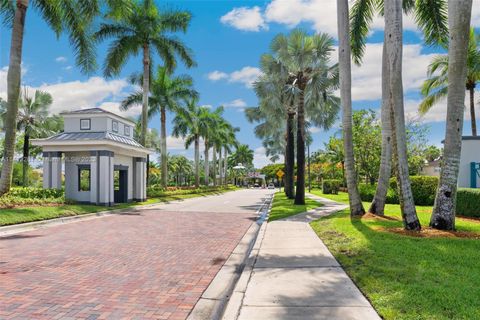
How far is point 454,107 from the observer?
1002 centimetres

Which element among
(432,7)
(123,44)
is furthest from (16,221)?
(123,44)

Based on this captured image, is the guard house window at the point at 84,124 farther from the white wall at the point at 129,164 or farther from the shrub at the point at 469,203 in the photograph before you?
the shrub at the point at 469,203

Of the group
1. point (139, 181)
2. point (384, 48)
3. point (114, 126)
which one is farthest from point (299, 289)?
point (139, 181)

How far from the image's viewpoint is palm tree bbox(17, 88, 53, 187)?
39522mm

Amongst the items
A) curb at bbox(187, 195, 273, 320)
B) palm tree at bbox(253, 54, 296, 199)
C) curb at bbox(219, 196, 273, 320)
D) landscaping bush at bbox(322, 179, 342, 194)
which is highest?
palm tree at bbox(253, 54, 296, 199)

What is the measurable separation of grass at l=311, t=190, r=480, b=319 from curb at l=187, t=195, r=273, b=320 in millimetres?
1939

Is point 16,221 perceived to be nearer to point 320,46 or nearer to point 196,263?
point 196,263

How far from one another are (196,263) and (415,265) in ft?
13.9

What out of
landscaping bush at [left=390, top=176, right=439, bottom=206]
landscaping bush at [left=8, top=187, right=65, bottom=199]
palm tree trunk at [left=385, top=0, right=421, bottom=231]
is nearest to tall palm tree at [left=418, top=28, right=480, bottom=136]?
landscaping bush at [left=390, top=176, right=439, bottom=206]

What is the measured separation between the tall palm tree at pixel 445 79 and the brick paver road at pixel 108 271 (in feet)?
73.9

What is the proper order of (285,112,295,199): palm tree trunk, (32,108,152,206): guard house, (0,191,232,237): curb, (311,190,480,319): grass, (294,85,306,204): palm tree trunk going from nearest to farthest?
(311,190,480,319): grass, (0,191,232,237): curb, (294,85,306,204): palm tree trunk, (32,108,152,206): guard house, (285,112,295,199): palm tree trunk

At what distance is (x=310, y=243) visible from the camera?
10.0 metres

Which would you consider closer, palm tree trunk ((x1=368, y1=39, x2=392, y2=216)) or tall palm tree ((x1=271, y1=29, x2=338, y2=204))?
palm tree trunk ((x1=368, y1=39, x2=392, y2=216))

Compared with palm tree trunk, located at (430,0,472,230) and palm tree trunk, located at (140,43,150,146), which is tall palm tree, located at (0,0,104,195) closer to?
palm tree trunk, located at (140,43,150,146)
